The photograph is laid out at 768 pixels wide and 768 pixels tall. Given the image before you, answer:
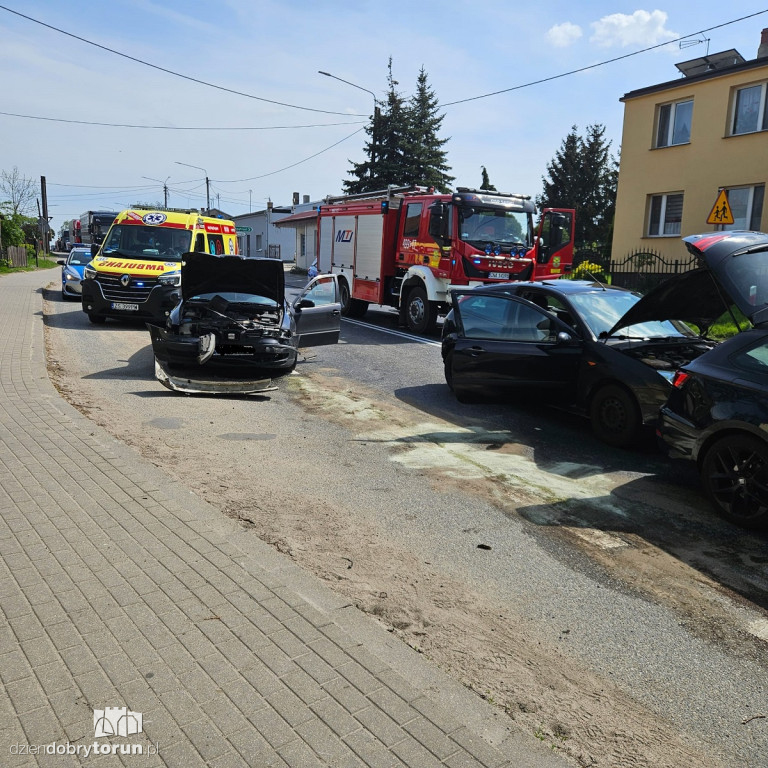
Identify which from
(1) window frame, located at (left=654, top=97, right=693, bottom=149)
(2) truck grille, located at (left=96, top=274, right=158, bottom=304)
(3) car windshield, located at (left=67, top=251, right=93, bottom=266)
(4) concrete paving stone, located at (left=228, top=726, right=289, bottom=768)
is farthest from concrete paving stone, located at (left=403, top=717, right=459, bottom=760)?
(1) window frame, located at (left=654, top=97, right=693, bottom=149)

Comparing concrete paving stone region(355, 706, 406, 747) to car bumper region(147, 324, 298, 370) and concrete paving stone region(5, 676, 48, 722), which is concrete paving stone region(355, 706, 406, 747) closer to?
concrete paving stone region(5, 676, 48, 722)

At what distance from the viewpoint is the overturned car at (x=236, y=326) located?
356 inches

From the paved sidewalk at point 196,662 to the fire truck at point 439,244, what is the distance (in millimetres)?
10559

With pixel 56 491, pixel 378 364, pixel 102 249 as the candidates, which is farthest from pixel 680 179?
pixel 56 491

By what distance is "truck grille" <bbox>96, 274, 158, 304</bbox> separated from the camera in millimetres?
14406

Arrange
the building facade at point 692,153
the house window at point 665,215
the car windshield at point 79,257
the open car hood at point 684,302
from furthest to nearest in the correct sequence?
the house window at point 665,215 → the car windshield at point 79,257 → the building facade at point 692,153 → the open car hood at point 684,302

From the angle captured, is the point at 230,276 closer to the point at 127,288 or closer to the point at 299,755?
the point at 127,288

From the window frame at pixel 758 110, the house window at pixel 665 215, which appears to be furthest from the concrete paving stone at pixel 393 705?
the house window at pixel 665 215

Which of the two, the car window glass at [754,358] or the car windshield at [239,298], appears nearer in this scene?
the car window glass at [754,358]

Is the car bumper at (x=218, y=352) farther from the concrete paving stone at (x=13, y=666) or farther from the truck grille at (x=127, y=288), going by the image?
the concrete paving stone at (x=13, y=666)

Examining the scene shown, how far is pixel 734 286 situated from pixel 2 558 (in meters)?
5.07

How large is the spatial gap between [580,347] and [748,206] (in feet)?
54.4

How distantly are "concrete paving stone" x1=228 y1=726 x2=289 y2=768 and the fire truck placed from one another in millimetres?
12215

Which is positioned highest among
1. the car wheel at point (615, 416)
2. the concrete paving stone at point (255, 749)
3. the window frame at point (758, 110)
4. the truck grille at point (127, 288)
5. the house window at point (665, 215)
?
the window frame at point (758, 110)
